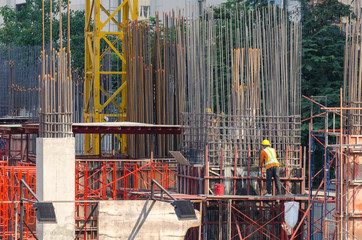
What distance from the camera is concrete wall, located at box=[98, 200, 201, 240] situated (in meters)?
21.0

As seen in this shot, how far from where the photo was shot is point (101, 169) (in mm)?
32688

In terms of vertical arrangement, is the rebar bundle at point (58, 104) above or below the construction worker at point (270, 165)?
above

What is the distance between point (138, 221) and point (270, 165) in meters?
6.74

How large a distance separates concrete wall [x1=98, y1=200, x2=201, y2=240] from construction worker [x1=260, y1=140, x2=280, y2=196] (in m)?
5.69

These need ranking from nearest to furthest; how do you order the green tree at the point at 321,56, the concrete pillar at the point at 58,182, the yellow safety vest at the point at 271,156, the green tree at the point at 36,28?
the concrete pillar at the point at 58,182
the yellow safety vest at the point at 271,156
the green tree at the point at 321,56
the green tree at the point at 36,28

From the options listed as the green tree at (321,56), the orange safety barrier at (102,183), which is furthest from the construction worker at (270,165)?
the green tree at (321,56)

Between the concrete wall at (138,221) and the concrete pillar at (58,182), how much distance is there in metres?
4.75

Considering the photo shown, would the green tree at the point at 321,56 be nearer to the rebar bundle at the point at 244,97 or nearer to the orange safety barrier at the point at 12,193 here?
the rebar bundle at the point at 244,97

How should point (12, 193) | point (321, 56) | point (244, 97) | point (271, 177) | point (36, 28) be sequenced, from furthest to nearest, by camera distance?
point (36, 28) < point (321, 56) < point (244, 97) < point (12, 193) < point (271, 177)

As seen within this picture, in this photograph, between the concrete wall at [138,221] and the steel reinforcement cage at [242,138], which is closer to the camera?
the concrete wall at [138,221]

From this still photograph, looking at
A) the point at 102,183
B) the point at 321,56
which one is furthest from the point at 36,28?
the point at 102,183

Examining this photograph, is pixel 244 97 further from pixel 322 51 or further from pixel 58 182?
pixel 322 51

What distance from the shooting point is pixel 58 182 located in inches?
1006

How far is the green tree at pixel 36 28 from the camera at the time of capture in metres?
60.1
